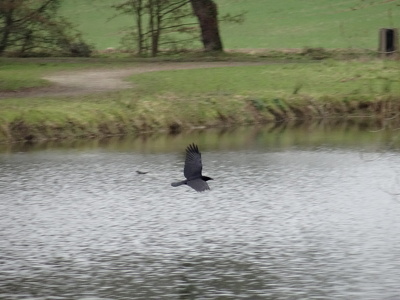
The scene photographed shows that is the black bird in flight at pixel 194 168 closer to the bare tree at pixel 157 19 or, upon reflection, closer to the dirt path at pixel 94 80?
the dirt path at pixel 94 80

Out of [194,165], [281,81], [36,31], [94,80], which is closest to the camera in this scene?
[194,165]

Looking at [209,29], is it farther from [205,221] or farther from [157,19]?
[205,221]

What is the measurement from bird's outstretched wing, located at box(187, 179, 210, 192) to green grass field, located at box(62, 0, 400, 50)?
26.6 m

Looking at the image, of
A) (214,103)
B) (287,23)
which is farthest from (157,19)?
(287,23)

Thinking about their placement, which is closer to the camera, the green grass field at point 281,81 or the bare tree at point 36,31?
A: the green grass field at point 281,81

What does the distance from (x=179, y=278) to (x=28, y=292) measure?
198cm

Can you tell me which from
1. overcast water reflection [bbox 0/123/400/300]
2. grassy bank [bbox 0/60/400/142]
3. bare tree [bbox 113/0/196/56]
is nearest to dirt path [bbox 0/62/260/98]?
grassy bank [bbox 0/60/400/142]

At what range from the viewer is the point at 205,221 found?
18.1 meters

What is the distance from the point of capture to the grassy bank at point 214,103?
90.1 ft

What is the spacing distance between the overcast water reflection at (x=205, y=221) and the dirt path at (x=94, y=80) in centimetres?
408

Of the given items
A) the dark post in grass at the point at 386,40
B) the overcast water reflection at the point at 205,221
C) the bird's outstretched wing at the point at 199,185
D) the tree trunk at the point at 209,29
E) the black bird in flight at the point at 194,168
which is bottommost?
the overcast water reflection at the point at 205,221

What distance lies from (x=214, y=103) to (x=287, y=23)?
24836mm

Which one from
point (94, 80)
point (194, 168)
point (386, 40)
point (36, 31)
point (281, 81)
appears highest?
point (36, 31)

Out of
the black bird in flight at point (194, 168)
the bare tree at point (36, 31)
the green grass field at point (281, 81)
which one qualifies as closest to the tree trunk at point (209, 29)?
the bare tree at point (36, 31)
